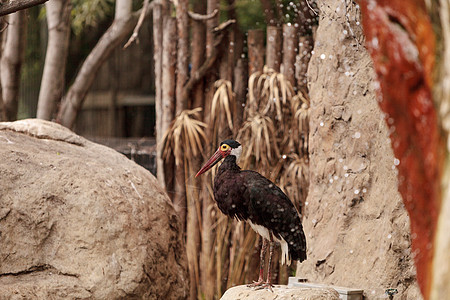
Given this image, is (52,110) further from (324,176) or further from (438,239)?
(438,239)

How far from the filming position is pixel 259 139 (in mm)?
5168

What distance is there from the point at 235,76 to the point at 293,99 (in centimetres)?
67

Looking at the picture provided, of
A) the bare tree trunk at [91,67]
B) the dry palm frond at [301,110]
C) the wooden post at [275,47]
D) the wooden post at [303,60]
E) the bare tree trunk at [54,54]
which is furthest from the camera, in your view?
Answer: the bare tree trunk at [91,67]

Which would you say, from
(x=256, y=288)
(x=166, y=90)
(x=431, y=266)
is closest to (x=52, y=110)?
(x=166, y=90)

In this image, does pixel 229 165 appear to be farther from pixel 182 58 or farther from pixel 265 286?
pixel 182 58

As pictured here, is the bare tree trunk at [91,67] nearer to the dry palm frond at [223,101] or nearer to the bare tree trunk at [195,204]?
the bare tree trunk at [195,204]

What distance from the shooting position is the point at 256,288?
11.3ft

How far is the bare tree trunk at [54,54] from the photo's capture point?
7.19m

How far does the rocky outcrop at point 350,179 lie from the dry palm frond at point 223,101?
1.20 meters

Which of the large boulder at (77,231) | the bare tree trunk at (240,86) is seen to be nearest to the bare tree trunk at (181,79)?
the bare tree trunk at (240,86)

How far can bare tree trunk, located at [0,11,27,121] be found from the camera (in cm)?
701

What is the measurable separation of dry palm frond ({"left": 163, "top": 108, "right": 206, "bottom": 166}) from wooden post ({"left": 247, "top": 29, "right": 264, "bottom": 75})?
0.61 metres

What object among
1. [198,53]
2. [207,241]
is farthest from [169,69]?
[207,241]

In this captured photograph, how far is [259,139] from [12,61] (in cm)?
339
